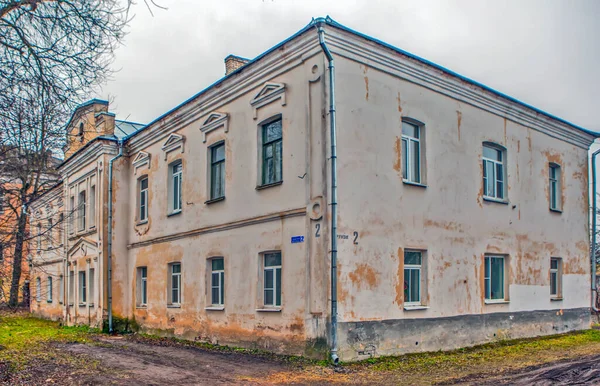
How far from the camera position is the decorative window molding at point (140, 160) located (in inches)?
778

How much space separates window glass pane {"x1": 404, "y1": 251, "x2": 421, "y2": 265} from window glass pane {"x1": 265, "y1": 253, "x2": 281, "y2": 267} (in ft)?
9.42

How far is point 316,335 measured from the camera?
38.2 feet

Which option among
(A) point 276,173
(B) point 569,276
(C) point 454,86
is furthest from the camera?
(B) point 569,276

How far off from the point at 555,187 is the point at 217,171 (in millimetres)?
10777

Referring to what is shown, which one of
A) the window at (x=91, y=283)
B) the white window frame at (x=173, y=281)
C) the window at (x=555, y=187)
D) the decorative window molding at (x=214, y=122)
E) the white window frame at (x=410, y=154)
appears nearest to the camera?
the white window frame at (x=410, y=154)

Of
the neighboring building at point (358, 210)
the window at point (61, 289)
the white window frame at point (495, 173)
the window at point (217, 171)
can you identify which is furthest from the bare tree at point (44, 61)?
the window at point (61, 289)

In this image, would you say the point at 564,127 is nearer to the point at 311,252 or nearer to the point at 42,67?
the point at 311,252

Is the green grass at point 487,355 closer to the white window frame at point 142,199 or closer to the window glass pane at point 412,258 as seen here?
the window glass pane at point 412,258

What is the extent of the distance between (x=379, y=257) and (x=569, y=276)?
912 centimetres

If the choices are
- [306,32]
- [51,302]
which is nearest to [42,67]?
[306,32]

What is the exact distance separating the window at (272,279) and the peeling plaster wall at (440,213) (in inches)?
84.8

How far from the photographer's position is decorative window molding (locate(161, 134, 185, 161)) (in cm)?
1761

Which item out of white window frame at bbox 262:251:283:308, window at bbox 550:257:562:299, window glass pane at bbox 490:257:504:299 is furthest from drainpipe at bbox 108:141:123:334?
window at bbox 550:257:562:299

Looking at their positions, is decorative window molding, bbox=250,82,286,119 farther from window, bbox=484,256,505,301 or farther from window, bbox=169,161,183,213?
window, bbox=484,256,505,301
